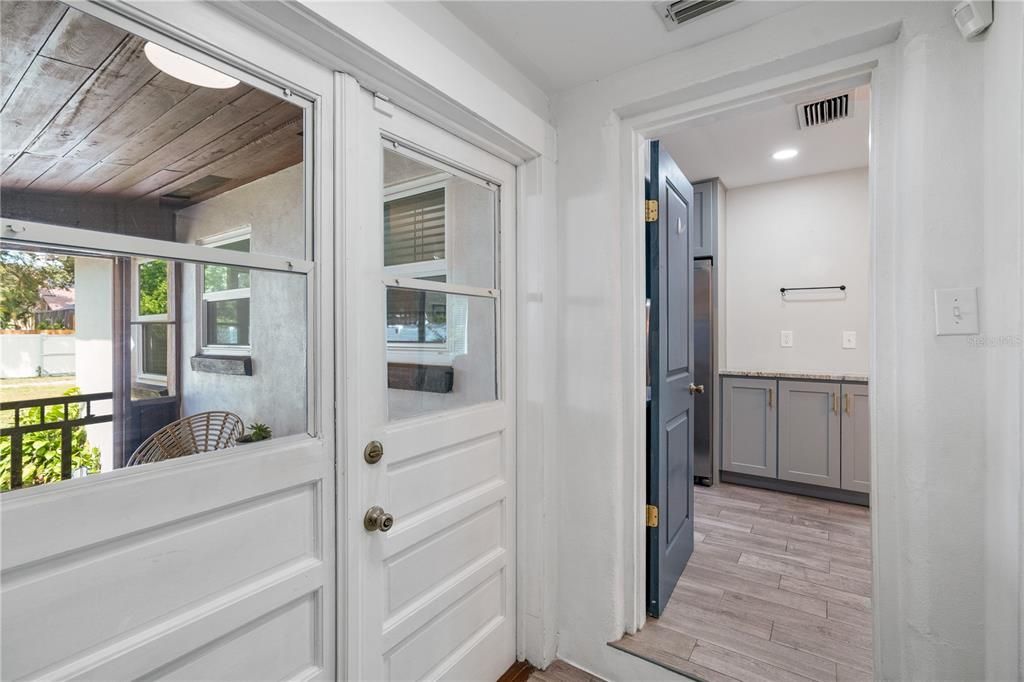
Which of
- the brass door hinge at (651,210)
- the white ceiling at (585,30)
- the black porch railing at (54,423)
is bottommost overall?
the black porch railing at (54,423)

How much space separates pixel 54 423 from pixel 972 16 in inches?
87.0

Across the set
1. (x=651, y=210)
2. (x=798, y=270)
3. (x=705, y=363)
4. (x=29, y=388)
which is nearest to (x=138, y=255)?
(x=29, y=388)

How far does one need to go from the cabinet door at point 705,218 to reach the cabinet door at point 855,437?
144 centimetres

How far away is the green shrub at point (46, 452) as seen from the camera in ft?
2.59

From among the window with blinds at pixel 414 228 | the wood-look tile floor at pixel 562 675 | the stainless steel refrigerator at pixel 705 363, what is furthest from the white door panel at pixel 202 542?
the stainless steel refrigerator at pixel 705 363

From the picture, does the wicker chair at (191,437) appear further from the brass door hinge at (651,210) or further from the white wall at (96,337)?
the brass door hinge at (651,210)

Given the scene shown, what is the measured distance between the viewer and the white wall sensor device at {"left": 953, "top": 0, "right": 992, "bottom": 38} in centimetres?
118

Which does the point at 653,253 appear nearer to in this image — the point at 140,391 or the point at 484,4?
the point at 484,4

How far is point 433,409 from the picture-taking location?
160 cm

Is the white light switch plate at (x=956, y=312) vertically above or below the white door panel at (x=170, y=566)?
above

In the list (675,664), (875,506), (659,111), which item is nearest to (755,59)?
(659,111)

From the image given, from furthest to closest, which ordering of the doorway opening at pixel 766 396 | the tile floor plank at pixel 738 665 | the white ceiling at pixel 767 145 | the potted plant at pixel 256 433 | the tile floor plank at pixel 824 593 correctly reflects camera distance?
the white ceiling at pixel 767 145 → the tile floor plank at pixel 824 593 → the doorway opening at pixel 766 396 → the tile floor plank at pixel 738 665 → the potted plant at pixel 256 433

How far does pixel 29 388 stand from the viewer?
83 cm

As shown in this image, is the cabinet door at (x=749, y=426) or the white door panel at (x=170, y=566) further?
the cabinet door at (x=749, y=426)
